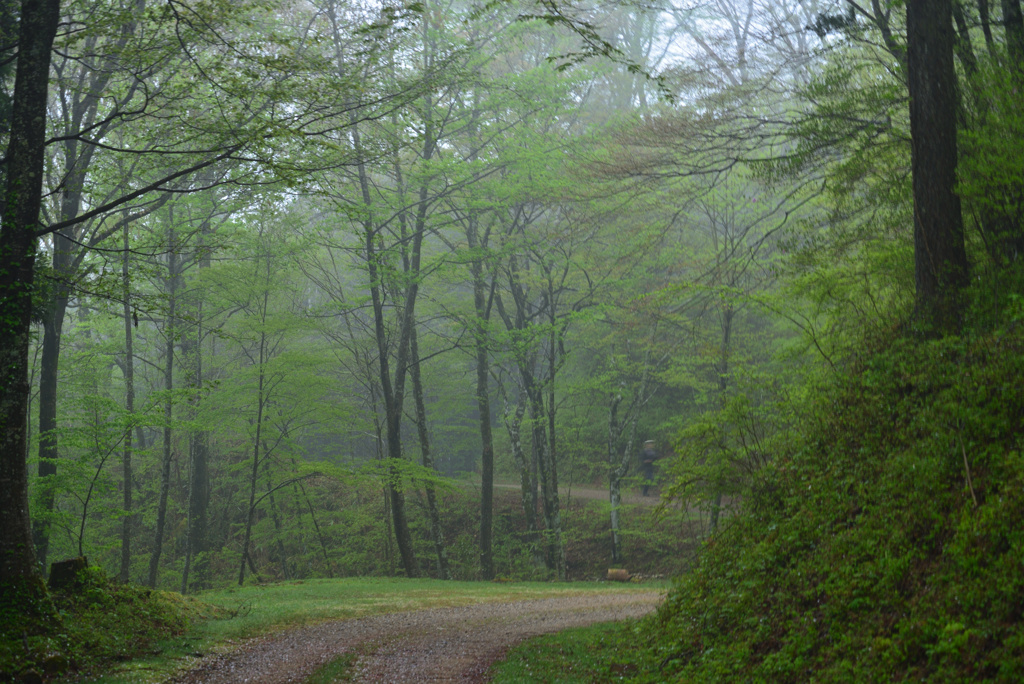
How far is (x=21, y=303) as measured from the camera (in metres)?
6.32

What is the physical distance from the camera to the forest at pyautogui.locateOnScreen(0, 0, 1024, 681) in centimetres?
541

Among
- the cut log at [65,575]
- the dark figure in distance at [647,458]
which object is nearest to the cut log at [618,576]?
the dark figure in distance at [647,458]

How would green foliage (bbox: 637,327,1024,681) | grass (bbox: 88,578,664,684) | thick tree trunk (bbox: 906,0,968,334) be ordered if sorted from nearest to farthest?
1. green foliage (bbox: 637,327,1024,681)
2. grass (bbox: 88,578,664,684)
3. thick tree trunk (bbox: 906,0,968,334)

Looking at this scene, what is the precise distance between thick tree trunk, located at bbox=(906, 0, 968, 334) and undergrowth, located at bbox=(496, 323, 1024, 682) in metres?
0.73

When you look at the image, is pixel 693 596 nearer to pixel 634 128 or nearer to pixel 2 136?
pixel 634 128

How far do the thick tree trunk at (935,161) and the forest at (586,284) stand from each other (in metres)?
Result: 0.03

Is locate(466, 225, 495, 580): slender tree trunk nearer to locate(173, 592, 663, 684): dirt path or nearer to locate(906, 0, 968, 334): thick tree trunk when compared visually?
locate(173, 592, 663, 684): dirt path

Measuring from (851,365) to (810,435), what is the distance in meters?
1.22

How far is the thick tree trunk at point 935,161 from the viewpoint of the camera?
693 cm

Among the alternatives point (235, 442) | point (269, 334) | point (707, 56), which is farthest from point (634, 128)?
point (235, 442)

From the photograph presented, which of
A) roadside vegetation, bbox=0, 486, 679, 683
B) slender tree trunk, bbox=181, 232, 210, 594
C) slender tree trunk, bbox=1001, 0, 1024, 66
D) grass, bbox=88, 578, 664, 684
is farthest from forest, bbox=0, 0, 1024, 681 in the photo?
grass, bbox=88, 578, 664, 684

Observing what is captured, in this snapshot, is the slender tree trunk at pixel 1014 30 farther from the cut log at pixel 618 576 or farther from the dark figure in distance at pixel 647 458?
the dark figure in distance at pixel 647 458

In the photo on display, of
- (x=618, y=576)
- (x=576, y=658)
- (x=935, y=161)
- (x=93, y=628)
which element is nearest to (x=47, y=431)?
(x=93, y=628)

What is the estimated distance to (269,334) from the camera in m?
18.7
